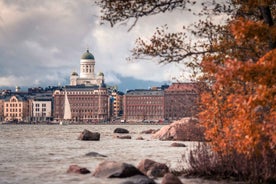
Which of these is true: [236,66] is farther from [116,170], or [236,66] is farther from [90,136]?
[90,136]

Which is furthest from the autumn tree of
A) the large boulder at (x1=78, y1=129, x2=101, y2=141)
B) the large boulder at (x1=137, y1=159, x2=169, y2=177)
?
the large boulder at (x1=78, y1=129, x2=101, y2=141)

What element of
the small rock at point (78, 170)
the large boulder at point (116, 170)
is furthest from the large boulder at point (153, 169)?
the small rock at point (78, 170)

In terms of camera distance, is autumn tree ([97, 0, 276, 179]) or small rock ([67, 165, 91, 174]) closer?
autumn tree ([97, 0, 276, 179])

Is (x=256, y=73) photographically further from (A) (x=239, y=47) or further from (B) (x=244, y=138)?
(A) (x=239, y=47)

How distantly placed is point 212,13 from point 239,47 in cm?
208

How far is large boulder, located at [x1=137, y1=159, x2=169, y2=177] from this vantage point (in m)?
19.5

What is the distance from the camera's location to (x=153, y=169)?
65.0ft

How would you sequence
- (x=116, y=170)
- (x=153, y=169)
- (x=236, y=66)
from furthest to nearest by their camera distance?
(x=153, y=169) → (x=116, y=170) → (x=236, y=66)

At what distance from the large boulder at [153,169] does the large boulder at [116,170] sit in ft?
2.57

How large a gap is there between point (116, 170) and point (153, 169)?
147 centimetres

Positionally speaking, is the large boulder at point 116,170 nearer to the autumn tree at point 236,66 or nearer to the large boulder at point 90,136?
the autumn tree at point 236,66

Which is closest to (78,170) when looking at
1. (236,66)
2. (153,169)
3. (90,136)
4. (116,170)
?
(116,170)

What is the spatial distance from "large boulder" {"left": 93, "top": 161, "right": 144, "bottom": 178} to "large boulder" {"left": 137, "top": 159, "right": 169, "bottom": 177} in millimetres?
785

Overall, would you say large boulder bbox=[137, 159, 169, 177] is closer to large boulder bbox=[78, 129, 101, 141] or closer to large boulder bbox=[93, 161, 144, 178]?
large boulder bbox=[93, 161, 144, 178]
